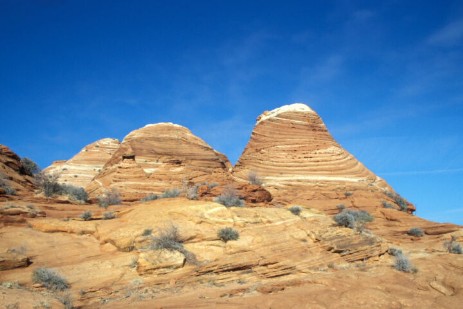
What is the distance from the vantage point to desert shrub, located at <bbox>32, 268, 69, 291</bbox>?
33.6ft

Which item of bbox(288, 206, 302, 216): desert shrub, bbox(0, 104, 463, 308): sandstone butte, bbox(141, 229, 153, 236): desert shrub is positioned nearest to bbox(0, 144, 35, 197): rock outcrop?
bbox(0, 104, 463, 308): sandstone butte

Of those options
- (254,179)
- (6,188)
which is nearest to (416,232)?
(254,179)

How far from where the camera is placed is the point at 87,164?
42.0 m

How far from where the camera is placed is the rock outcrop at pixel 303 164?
25.3 m

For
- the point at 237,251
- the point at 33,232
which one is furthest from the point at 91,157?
the point at 237,251

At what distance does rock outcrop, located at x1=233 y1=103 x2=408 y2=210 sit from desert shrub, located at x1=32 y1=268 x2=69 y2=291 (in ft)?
47.5

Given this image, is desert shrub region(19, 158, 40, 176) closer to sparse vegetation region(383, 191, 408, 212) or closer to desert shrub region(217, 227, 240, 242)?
desert shrub region(217, 227, 240, 242)

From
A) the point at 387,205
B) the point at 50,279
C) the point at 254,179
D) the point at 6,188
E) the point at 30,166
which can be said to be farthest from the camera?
the point at 30,166

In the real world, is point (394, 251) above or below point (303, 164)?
below

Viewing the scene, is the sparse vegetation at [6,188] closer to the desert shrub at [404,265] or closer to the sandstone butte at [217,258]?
the sandstone butte at [217,258]

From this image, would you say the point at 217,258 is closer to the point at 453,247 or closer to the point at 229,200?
the point at 229,200

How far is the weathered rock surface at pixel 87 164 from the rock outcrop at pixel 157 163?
33.9 feet

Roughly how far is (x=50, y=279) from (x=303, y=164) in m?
20.7

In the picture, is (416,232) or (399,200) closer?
(416,232)
